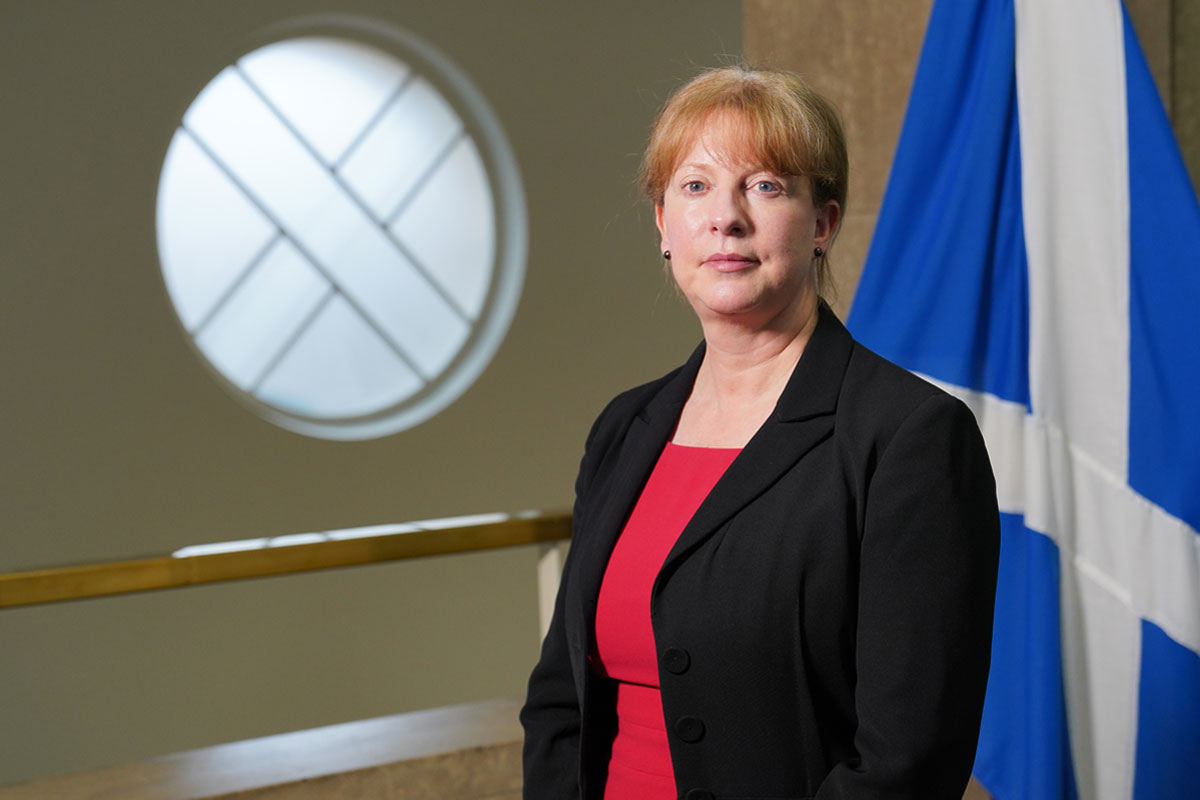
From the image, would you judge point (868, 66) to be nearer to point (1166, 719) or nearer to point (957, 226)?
point (957, 226)

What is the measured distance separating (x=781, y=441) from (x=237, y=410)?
17.3 ft

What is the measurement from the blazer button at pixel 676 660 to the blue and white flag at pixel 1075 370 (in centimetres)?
80

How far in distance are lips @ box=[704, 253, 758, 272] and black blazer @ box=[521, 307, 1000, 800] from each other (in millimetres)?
125

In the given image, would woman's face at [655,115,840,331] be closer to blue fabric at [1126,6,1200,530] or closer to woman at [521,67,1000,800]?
woman at [521,67,1000,800]

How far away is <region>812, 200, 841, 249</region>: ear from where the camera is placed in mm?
1416

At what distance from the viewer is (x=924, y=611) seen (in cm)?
118

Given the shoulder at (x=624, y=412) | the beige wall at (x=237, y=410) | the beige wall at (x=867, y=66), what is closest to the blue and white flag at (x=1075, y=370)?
the beige wall at (x=867, y=66)

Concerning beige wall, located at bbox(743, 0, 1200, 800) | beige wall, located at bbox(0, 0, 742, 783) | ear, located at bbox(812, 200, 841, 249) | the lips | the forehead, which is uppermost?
beige wall, located at bbox(743, 0, 1200, 800)

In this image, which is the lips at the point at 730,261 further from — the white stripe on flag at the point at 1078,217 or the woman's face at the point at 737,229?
the white stripe on flag at the point at 1078,217

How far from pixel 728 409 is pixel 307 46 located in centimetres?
565

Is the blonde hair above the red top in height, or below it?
above

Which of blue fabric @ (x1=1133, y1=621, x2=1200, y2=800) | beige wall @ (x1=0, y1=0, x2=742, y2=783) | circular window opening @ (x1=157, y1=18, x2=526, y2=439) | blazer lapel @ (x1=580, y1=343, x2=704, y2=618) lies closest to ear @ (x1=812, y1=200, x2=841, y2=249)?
blazer lapel @ (x1=580, y1=343, x2=704, y2=618)

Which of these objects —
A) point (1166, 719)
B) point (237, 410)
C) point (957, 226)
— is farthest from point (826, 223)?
point (237, 410)

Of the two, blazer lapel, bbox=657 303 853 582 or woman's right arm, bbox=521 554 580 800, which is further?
woman's right arm, bbox=521 554 580 800
